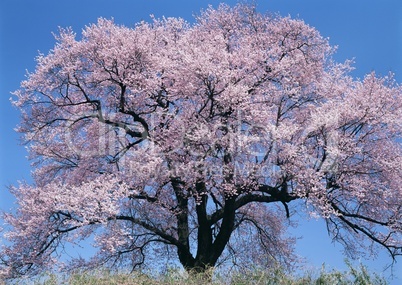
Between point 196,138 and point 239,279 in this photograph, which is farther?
point 196,138

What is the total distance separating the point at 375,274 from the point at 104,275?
5979mm

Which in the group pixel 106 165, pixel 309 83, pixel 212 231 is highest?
pixel 309 83

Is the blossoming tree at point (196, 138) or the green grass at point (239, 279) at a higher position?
the blossoming tree at point (196, 138)

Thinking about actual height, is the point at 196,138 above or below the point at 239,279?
above

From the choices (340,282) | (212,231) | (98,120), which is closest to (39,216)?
(98,120)

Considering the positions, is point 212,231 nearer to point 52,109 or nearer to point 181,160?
point 181,160

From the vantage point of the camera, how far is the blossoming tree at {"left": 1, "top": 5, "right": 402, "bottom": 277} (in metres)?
16.3

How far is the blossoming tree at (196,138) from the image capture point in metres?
16.3

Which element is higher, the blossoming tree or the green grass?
the blossoming tree

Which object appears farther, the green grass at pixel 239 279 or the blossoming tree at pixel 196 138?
the blossoming tree at pixel 196 138

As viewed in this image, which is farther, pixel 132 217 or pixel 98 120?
pixel 98 120

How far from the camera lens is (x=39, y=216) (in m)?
16.3

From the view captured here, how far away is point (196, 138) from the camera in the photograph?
1560 centimetres

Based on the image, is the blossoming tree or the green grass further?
the blossoming tree
